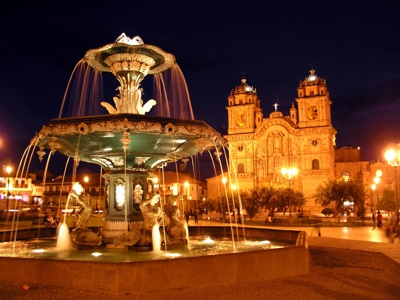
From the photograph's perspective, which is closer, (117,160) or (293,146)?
(117,160)

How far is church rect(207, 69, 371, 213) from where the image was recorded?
5856 centimetres

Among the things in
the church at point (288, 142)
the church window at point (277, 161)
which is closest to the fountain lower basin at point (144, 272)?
the church at point (288, 142)

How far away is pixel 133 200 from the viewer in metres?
9.77

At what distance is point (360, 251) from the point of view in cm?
1151

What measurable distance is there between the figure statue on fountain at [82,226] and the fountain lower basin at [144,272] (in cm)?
311

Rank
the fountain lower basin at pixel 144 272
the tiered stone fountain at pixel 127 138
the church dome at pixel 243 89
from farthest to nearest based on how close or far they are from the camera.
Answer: the church dome at pixel 243 89
the tiered stone fountain at pixel 127 138
the fountain lower basin at pixel 144 272

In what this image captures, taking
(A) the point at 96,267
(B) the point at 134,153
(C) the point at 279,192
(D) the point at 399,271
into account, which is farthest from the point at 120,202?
(C) the point at 279,192

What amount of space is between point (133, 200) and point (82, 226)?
47.4 inches

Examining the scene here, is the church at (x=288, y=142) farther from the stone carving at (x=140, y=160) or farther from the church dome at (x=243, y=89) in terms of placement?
the stone carving at (x=140, y=160)

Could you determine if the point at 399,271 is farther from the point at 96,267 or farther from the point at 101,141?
the point at 101,141

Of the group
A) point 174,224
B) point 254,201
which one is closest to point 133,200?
point 174,224

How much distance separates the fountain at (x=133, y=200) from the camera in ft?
18.6

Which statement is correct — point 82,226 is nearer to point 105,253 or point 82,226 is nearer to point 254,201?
point 105,253

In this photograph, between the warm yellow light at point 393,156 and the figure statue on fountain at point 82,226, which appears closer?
the figure statue on fountain at point 82,226
